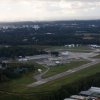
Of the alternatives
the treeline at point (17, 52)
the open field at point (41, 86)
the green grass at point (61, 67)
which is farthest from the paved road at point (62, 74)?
the treeline at point (17, 52)

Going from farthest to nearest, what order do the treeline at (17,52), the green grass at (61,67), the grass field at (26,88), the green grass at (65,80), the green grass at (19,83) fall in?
the treeline at (17,52), the green grass at (61,67), the green grass at (65,80), the green grass at (19,83), the grass field at (26,88)

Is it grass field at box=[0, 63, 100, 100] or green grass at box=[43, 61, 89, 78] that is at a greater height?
grass field at box=[0, 63, 100, 100]

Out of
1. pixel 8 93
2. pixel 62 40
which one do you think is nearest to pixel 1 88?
pixel 8 93

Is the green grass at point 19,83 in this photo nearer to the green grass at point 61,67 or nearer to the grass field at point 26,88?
the grass field at point 26,88

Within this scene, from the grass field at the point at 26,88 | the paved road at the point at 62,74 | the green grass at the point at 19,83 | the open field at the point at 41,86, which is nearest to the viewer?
the grass field at the point at 26,88

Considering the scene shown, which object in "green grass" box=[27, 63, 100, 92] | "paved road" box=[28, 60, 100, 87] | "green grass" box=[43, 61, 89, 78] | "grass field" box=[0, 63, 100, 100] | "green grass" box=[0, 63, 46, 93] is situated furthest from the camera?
"green grass" box=[43, 61, 89, 78]

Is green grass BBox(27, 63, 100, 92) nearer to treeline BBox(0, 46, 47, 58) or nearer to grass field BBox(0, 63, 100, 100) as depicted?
grass field BBox(0, 63, 100, 100)

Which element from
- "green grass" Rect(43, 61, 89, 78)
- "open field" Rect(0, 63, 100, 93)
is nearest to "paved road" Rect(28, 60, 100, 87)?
"open field" Rect(0, 63, 100, 93)

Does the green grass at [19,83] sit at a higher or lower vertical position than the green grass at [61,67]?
higher

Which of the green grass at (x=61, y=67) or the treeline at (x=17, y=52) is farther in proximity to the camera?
the treeline at (x=17, y=52)

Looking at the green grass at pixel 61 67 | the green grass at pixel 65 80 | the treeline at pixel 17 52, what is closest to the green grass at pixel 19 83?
the green grass at pixel 65 80

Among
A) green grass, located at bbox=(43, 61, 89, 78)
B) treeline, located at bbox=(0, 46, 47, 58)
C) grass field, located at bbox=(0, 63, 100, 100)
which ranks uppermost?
treeline, located at bbox=(0, 46, 47, 58)

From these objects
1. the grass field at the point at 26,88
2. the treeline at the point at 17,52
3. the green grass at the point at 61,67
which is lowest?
the green grass at the point at 61,67
